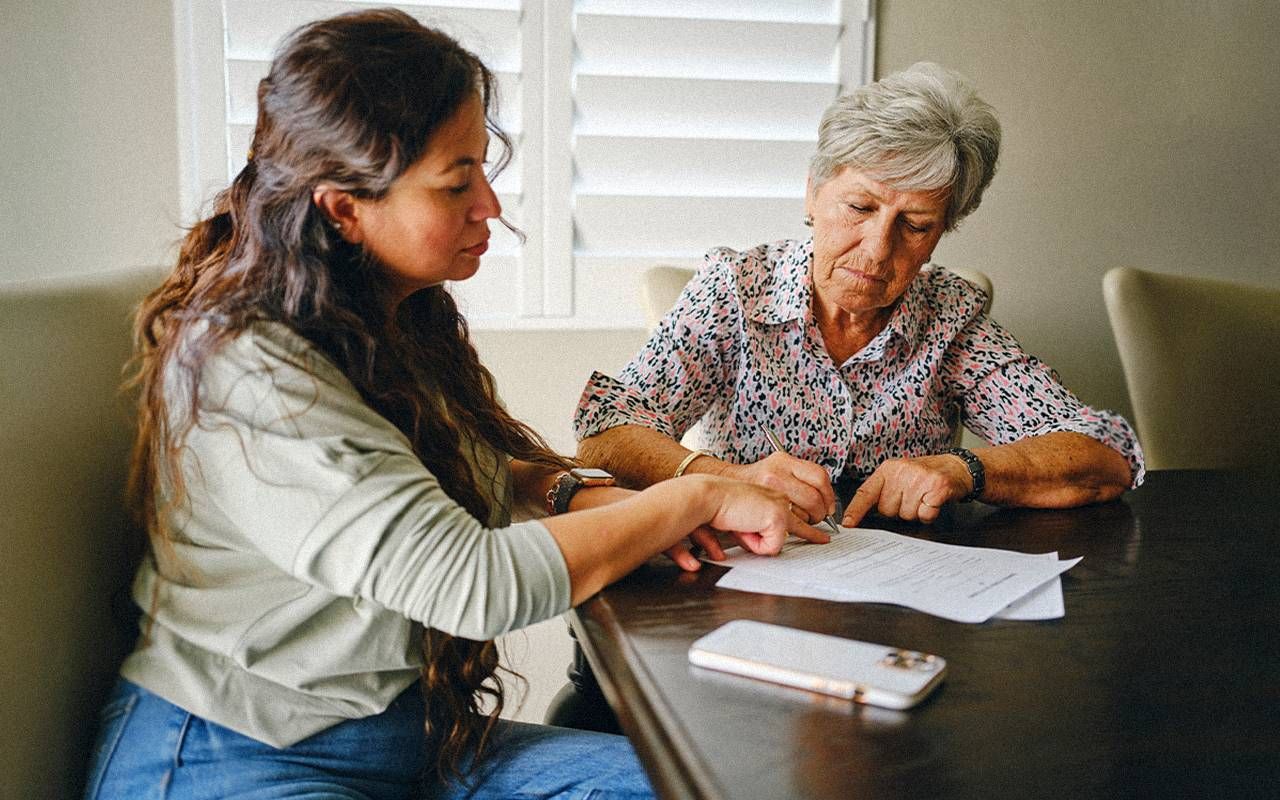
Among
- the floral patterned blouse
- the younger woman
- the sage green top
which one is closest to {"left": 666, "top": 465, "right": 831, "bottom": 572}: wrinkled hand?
the younger woman

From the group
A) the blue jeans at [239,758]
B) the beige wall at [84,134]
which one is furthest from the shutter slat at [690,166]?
the blue jeans at [239,758]

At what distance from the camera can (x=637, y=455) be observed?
1.40 meters

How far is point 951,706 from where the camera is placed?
75 centimetres

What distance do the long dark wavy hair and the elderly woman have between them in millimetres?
423

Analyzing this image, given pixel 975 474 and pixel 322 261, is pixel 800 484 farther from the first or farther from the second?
pixel 322 261

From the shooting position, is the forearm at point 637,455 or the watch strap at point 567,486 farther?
the forearm at point 637,455

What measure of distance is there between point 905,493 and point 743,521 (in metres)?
0.32

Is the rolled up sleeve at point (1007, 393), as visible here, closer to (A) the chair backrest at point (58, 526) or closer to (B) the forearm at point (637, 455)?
(B) the forearm at point (637, 455)

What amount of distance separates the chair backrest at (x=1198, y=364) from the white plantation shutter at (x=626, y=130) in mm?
695

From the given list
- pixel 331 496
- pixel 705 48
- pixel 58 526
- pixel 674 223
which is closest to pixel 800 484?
pixel 331 496

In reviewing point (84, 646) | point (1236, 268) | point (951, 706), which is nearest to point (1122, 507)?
point (951, 706)

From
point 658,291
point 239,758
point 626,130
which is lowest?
point 239,758

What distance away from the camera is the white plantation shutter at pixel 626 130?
6.73 ft

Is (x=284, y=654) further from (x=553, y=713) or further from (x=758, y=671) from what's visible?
(x=553, y=713)
